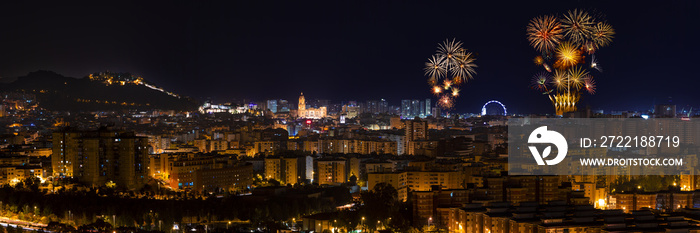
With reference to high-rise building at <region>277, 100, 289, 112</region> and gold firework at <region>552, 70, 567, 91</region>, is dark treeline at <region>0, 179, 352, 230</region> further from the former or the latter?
high-rise building at <region>277, 100, 289, 112</region>

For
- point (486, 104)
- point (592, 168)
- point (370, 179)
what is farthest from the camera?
point (486, 104)

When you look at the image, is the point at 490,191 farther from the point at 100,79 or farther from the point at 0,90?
the point at 100,79

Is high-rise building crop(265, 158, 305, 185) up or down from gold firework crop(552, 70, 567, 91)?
down

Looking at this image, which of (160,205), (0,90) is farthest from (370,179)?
(0,90)

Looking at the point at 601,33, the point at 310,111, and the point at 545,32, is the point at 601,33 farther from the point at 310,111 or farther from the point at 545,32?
the point at 310,111

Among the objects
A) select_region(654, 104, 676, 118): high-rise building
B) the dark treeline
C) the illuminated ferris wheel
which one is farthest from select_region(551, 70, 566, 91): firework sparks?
the illuminated ferris wheel

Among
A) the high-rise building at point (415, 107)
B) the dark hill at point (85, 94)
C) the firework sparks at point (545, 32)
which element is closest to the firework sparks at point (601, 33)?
the firework sparks at point (545, 32)

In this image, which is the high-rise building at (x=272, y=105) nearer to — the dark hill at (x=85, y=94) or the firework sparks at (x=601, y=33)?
the dark hill at (x=85, y=94)
